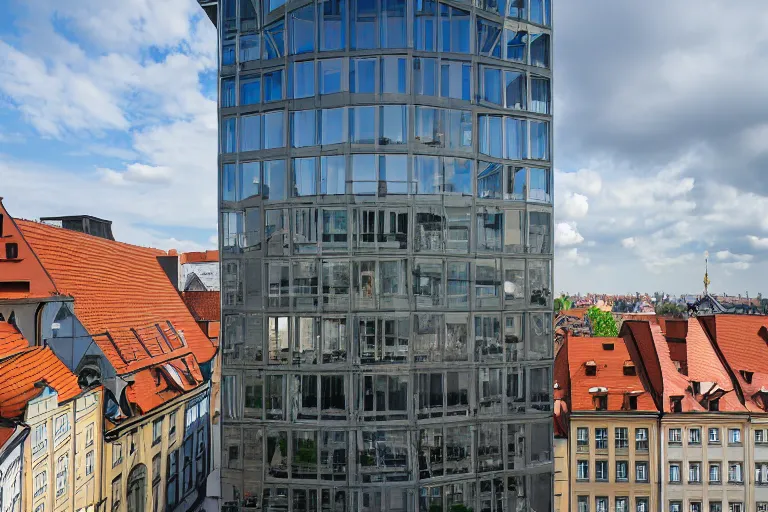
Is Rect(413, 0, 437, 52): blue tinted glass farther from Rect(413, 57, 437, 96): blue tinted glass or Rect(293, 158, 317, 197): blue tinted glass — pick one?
Rect(293, 158, 317, 197): blue tinted glass

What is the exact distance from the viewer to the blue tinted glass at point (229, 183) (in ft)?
70.8

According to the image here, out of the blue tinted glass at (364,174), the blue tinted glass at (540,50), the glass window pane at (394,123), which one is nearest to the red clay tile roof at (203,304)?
the blue tinted glass at (364,174)

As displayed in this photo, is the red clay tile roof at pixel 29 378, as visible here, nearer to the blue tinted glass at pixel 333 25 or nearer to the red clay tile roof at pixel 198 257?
the blue tinted glass at pixel 333 25

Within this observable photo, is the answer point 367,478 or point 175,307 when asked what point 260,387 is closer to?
point 367,478

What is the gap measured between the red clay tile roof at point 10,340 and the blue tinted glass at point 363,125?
1280 cm

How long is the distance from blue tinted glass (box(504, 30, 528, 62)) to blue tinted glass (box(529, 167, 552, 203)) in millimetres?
4182

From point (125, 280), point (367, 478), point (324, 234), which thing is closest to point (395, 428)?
point (367, 478)

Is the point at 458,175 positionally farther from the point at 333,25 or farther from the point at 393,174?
the point at 333,25

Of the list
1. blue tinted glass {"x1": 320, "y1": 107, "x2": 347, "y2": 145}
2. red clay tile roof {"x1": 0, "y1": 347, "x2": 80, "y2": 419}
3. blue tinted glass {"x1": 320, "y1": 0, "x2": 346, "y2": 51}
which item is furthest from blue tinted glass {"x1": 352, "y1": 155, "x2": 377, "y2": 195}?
red clay tile roof {"x1": 0, "y1": 347, "x2": 80, "y2": 419}

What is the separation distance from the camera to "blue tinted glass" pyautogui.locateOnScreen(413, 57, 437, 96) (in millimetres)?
20781

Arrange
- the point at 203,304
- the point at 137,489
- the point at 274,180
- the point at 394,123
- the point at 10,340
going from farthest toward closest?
the point at 203,304 < the point at 137,489 < the point at 274,180 < the point at 394,123 < the point at 10,340

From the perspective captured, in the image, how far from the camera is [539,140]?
2233cm

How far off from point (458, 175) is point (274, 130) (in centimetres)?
675

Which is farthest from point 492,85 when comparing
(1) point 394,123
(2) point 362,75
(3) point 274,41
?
(3) point 274,41
